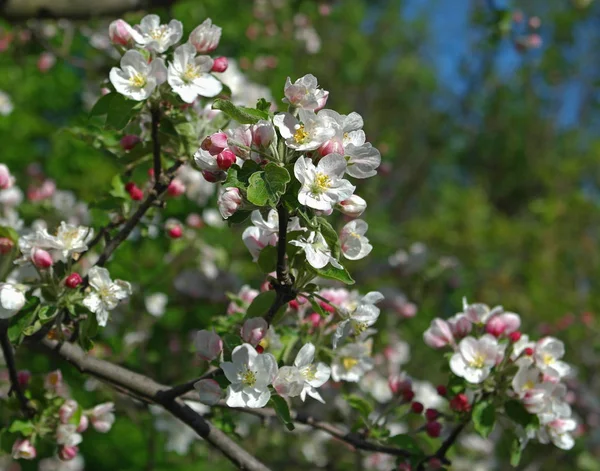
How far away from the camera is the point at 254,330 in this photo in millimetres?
1322

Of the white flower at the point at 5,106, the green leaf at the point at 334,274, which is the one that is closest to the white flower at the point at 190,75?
the green leaf at the point at 334,274

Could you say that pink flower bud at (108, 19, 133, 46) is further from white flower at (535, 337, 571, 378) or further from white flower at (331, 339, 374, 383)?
white flower at (535, 337, 571, 378)

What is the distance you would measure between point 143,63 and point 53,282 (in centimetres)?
50

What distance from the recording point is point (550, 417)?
5.24 ft

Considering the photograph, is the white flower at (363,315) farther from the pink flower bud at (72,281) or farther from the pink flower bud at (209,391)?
the pink flower bud at (72,281)

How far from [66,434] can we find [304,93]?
3.28ft

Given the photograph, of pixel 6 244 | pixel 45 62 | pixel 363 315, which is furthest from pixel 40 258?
pixel 45 62

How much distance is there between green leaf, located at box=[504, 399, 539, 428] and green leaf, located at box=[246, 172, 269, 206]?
2.86 feet

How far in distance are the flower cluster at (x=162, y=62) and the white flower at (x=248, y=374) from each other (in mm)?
522

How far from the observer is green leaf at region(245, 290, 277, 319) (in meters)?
1.42

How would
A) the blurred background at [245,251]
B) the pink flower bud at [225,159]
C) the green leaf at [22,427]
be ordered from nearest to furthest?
the pink flower bud at [225,159], the green leaf at [22,427], the blurred background at [245,251]

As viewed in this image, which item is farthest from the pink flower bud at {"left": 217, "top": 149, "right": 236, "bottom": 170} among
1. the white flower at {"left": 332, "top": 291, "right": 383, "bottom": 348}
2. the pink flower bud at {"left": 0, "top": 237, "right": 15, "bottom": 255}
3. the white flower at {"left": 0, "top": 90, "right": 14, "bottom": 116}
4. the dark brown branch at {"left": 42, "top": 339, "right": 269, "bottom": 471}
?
the white flower at {"left": 0, "top": 90, "right": 14, "bottom": 116}

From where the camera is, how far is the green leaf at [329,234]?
1.16m

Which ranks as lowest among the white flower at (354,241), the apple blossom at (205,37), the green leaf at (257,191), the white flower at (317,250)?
the white flower at (354,241)
